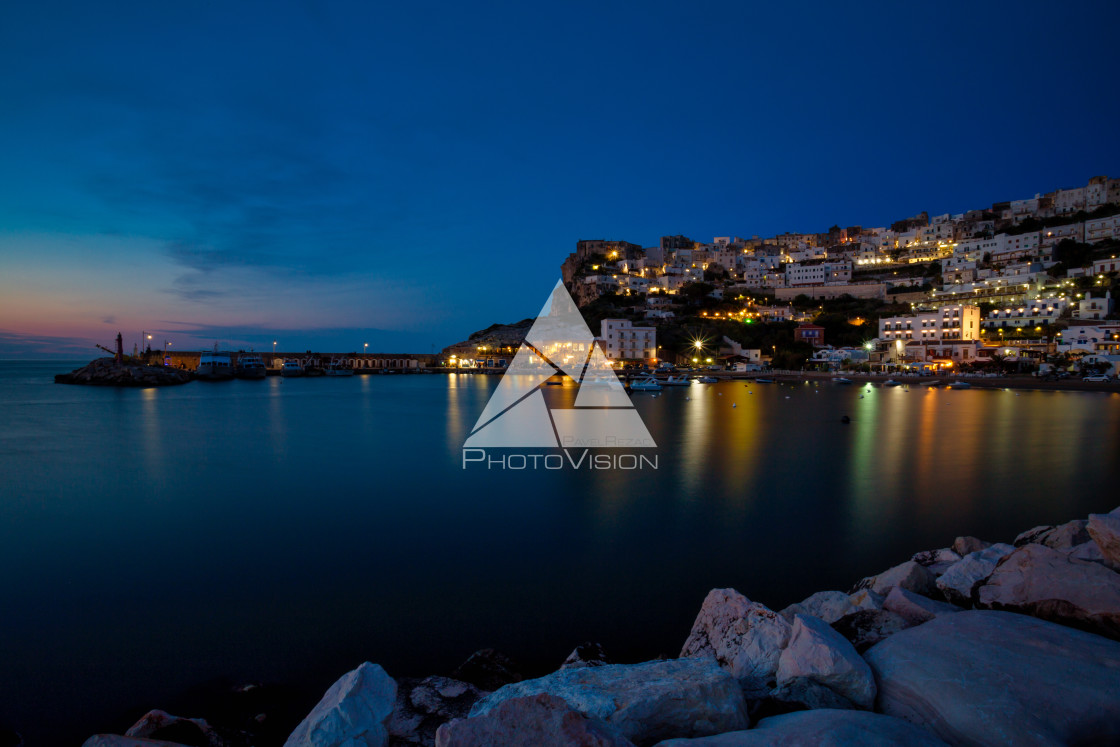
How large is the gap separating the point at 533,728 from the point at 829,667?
4.75ft

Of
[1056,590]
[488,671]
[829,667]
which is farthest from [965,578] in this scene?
Result: [488,671]

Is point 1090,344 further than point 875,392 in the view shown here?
Yes

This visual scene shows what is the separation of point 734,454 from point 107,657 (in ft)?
38.4

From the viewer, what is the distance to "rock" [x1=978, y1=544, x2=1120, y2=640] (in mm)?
2930

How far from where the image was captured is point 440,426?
19.4m

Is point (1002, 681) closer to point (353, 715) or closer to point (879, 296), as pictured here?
point (353, 715)

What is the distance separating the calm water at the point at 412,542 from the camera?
4148 mm

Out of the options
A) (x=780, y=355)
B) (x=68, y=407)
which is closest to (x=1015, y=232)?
(x=780, y=355)

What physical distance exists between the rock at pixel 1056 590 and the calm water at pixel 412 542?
2004 mm

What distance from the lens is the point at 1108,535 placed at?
3.45m

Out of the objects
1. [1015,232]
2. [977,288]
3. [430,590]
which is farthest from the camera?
[1015,232]

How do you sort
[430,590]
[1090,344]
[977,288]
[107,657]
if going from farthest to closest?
[977,288], [1090,344], [430,590], [107,657]

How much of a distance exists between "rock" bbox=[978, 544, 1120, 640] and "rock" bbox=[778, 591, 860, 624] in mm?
811

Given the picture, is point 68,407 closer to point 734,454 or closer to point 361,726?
point 734,454
